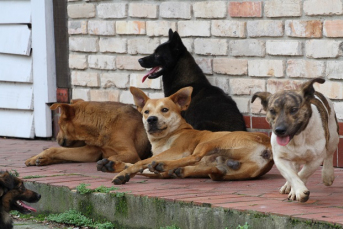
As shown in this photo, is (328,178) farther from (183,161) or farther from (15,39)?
(15,39)

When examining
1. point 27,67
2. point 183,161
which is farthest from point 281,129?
point 27,67

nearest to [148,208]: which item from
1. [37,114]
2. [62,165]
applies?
[62,165]

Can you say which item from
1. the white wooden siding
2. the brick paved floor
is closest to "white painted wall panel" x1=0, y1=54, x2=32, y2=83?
the white wooden siding

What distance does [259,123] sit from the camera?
25.0ft

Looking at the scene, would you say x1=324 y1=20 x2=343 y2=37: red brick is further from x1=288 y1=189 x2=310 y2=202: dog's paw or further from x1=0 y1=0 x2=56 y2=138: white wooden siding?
x1=0 y1=0 x2=56 y2=138: white wooden siding

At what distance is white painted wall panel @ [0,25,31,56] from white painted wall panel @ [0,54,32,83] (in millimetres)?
99

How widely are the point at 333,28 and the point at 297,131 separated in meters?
2.03

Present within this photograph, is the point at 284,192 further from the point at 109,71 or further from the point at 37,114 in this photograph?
the point at 37,114

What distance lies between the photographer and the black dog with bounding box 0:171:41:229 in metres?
5.29

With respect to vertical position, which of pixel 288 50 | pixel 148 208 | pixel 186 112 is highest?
pixel 288 50

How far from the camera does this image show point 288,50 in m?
7.34

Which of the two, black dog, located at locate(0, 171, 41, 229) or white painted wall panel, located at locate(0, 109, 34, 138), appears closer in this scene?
black dog, located at locate(0, 171, 41, 229)

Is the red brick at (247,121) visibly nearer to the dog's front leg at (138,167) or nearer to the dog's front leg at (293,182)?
the dog's front leg at (138,167)

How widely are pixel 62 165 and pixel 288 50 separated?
8.73 ft
